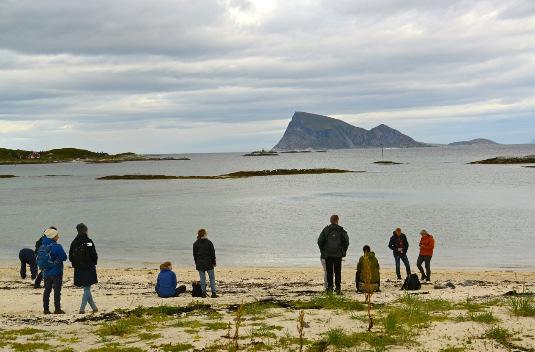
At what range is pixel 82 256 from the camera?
12.9m

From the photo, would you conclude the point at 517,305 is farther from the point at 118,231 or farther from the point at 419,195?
the point at 419,195

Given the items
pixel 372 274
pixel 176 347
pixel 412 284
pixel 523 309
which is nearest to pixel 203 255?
pixel 372 274

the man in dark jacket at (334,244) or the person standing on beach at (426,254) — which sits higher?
the man in dark jacket at (334,244)

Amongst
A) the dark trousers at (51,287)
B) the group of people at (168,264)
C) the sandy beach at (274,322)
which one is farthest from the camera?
the dark trousers at (51,287)

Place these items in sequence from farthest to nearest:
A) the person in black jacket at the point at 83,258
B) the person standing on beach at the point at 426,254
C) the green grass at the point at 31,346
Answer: the person standing on beach at the point at 426,254 → the person in black jacket at the point at 83,258 → the green grass at the point at 31,346

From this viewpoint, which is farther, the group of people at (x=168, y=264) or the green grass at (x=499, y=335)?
the group of people at (x=168, y=264)

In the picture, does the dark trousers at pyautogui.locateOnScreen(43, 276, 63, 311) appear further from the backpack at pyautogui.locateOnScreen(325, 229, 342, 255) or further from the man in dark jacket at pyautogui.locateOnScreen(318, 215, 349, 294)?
the backpack at pyautogui.locateOnScreen(325, 229, 342, 255)

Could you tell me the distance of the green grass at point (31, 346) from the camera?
9.51 m

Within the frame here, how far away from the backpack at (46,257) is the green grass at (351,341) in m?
7.17

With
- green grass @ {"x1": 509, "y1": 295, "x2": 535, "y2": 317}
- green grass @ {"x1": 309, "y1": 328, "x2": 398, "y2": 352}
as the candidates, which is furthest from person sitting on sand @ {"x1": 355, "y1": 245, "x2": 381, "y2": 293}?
green grass @ {"x1": 309, "y1": 328, "x2": 398, "y2": 352}

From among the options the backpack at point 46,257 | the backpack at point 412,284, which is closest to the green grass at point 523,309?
the backpack at point 412,284

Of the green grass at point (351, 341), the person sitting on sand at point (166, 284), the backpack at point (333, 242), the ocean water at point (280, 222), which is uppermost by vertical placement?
the backpack at point (333, 242)

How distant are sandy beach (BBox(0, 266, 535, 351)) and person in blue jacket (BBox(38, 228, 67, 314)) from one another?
46 cm

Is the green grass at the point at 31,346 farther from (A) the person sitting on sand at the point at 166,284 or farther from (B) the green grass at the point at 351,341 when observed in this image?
(A) the person sitting on sand at the point at 166,284
